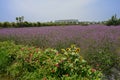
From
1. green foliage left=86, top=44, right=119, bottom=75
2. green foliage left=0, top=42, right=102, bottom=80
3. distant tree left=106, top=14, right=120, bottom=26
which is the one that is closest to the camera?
green foliage left=0, top=42, right=102, bottom=80

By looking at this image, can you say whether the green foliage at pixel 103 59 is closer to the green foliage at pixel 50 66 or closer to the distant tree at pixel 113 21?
the green foliage at pixel 50 66

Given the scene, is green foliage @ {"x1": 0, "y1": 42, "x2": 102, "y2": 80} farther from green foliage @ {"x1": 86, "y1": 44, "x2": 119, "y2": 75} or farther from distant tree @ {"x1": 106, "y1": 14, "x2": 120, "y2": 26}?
distant tree @ {"x1": 106, "y1": 14, "x2": 120, "y2": 26}

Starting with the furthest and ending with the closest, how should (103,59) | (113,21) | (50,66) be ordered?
(113,21), (103,59), (50,66)

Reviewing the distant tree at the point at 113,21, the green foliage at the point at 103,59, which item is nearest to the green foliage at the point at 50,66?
the green foliage at the point at 103,59

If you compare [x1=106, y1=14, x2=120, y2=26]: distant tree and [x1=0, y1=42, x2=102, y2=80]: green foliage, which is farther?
[x1=106, y1=14, x2=120, y2=26]: distant tree

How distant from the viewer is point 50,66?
536cm

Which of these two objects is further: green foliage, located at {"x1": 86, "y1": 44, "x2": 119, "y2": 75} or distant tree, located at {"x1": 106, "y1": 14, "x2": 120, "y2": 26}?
distant tree, located at {"x1": 106, "y1": 14, "x2": 120, "y2": 26}

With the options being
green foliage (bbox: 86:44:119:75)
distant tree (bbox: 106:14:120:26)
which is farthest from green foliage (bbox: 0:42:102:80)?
distant tree (bbox: 106:14:120:26)

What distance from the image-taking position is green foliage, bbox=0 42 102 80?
16.5 ft

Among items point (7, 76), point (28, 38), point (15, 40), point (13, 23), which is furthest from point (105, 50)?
point (13, 23)

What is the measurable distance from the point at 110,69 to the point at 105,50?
29.3 inches

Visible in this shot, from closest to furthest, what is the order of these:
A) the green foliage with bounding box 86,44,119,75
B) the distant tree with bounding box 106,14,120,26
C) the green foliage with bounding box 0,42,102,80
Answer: the green foliage with bounding box 0,42,102,80 → the green foliage with bounding box 86,44,119,75 → the distant tree with bounding box 106,14,120,26

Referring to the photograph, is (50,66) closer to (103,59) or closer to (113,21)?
(103,59)

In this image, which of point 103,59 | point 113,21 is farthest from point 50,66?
point 113,21
